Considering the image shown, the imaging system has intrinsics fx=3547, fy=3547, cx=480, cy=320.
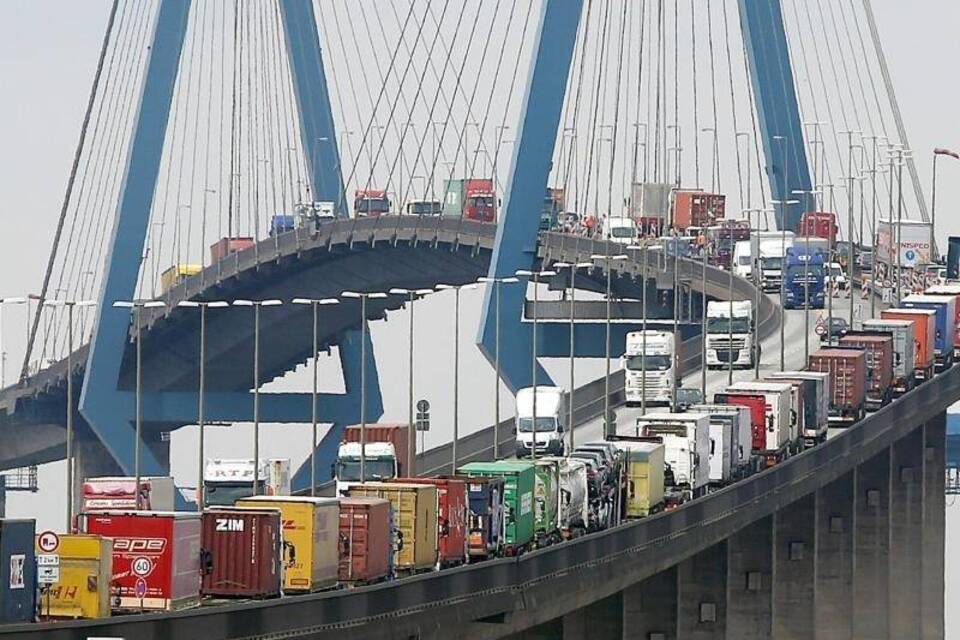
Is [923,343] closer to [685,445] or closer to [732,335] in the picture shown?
[732,335]

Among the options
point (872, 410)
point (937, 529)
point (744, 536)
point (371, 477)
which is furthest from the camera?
point (937, 529)

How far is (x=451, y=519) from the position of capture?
71.2 meters

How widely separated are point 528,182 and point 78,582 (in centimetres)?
8425

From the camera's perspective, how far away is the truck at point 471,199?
538ft

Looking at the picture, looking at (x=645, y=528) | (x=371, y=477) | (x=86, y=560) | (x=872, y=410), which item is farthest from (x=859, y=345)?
(x=86, y=560)

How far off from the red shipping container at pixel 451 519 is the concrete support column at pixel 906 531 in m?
64.7

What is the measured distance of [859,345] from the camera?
125 metres

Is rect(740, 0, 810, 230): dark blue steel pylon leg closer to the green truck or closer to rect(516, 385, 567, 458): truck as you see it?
rect(516, 385, 567, 458): truck

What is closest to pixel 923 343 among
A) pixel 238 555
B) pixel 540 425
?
pixel 540 425

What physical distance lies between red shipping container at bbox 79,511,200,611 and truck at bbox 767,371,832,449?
180 ft

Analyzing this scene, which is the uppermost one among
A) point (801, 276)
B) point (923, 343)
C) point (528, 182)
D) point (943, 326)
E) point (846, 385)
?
point (528, 182)

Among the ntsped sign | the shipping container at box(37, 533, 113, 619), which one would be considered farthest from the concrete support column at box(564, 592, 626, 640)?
the ntsped sign

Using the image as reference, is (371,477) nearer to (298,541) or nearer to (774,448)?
(774,448)

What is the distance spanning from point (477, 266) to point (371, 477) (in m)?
56.1
